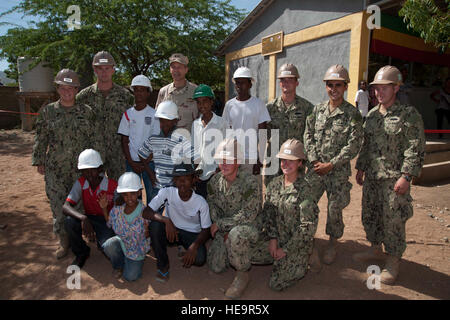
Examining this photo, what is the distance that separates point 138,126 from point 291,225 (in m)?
2.22

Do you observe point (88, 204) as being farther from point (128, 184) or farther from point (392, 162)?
point (392, 162)

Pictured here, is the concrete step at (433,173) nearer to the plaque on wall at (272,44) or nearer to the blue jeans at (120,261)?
the blue jeans at (120,261)

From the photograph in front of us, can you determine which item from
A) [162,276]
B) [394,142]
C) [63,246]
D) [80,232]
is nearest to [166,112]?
[80,232]

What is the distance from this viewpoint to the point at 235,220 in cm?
324

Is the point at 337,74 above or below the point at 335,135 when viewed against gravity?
above

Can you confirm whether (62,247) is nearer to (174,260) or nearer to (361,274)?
(174,260)

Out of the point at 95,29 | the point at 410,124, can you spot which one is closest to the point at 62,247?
the point at 410,124

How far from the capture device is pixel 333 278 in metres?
3.34

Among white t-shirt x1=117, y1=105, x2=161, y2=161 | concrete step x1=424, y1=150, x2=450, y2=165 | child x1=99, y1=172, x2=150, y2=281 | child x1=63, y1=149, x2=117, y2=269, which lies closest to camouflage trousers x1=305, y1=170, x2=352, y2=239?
child x1=99, y1=172, x2=150, y2=281

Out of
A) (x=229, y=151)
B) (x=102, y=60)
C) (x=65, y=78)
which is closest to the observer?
(x=229, y=151)

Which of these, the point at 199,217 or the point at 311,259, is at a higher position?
the point at 199,217

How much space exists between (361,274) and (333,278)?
0.33m

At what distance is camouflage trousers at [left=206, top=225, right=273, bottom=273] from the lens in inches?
122

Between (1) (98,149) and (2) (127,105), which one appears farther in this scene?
(2) (127,105)
